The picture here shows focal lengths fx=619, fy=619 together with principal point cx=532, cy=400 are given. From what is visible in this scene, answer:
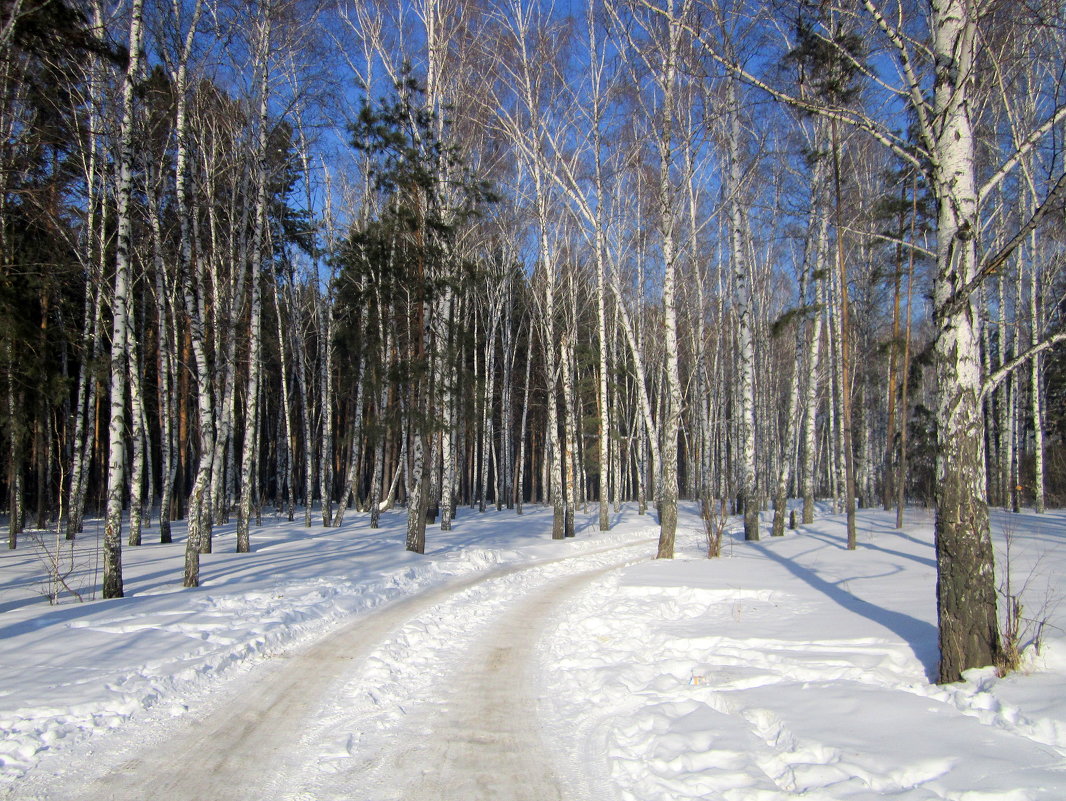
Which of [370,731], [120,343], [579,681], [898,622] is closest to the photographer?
[370,731]

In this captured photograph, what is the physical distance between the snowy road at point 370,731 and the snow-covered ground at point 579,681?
0.03 meters

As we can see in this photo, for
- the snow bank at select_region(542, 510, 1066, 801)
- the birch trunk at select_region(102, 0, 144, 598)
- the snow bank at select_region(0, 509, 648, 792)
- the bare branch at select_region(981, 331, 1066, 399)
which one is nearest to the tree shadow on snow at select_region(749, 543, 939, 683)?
the snow bank at select_region(542, 510, 1066, 801)

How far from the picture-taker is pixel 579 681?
5.68m

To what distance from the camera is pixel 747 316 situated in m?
15.7

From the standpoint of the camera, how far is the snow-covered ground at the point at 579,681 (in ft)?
12.1

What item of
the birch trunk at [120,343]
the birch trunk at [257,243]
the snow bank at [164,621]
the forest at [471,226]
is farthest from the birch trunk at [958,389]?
the birch trunk at [257,243]

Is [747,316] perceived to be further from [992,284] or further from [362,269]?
[992,284]

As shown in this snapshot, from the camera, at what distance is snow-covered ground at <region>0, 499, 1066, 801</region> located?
3.68 metres

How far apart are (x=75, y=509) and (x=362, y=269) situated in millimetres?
10161

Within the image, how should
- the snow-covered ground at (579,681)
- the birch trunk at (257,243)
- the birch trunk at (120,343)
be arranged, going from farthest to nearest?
the birch trunk at (257,243) < the birch trunk at (120,343) < the snow-covered ground at (579,681)

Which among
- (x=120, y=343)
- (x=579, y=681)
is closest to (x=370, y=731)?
(x=579, y=681)

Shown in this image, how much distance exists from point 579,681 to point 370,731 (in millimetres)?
2022

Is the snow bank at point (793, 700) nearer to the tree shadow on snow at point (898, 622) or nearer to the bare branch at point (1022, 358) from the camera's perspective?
the tree shadow on snow at point (898, 622)

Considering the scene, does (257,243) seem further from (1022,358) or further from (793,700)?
(1022,358)
